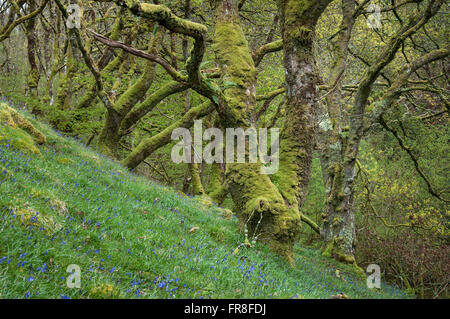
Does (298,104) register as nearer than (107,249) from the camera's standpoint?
No

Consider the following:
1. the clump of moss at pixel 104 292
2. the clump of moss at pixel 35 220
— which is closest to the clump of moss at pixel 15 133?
the clump of moss at pixel 35 220

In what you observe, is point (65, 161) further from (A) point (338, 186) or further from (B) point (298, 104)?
(A) point (338, 186)

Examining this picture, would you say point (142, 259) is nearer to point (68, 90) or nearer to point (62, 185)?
point (62, 185)

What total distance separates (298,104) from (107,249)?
550 centimetres

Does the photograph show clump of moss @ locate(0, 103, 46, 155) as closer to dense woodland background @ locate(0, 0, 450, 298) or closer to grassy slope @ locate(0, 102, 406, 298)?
grassy slope @ locate(0, 102, 406, 298)

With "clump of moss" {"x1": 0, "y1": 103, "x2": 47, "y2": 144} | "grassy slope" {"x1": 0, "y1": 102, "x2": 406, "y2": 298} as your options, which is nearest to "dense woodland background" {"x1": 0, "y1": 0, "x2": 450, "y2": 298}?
"grassy slope" {"x1": 0, "y1": 102, "x2": 406, "y2": 298}

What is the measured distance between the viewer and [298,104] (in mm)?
7754

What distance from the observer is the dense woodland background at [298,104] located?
24.5 feet

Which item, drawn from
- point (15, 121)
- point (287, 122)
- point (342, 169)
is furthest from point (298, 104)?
point (15, 121)

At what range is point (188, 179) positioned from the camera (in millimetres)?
23688

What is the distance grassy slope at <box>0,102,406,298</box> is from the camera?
327cm

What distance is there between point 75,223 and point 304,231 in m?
20.5

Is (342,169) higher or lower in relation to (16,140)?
lower

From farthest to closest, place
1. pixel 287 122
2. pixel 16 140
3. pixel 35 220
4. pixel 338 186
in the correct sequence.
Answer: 1. pixel 338 186
2. pixel 287 122
3. pixel 16 140
4. pixel 35 220
